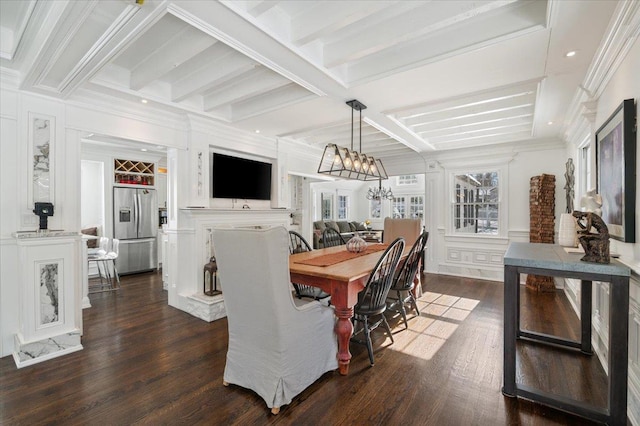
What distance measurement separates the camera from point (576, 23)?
1959 millimetres

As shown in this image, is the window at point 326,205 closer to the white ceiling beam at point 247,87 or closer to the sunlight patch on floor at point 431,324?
the sunlight patch on floor at point 431,324

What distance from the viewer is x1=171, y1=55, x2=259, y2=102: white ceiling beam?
9.06 feet

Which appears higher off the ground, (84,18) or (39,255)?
(84,18)

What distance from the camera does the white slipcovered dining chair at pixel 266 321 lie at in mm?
1931

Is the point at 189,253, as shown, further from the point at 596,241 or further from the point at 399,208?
the point at 399,208

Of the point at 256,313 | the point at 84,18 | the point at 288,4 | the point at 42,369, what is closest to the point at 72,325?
the point at 42,369

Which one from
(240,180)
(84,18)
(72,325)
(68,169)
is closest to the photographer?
(84,18)

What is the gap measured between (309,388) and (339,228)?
8.62 m

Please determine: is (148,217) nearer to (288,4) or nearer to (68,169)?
(68,169)

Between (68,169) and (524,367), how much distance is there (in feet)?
15.3

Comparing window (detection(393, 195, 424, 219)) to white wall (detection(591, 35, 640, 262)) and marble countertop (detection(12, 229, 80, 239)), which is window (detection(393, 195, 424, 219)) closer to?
white wall (detection(591, 35, 640, 262))

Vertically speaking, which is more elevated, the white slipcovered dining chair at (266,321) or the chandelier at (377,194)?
the chandelier at (377,194)

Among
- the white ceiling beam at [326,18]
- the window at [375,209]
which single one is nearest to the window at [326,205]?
the window at [375,209]

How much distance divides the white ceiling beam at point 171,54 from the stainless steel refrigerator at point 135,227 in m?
3.62
